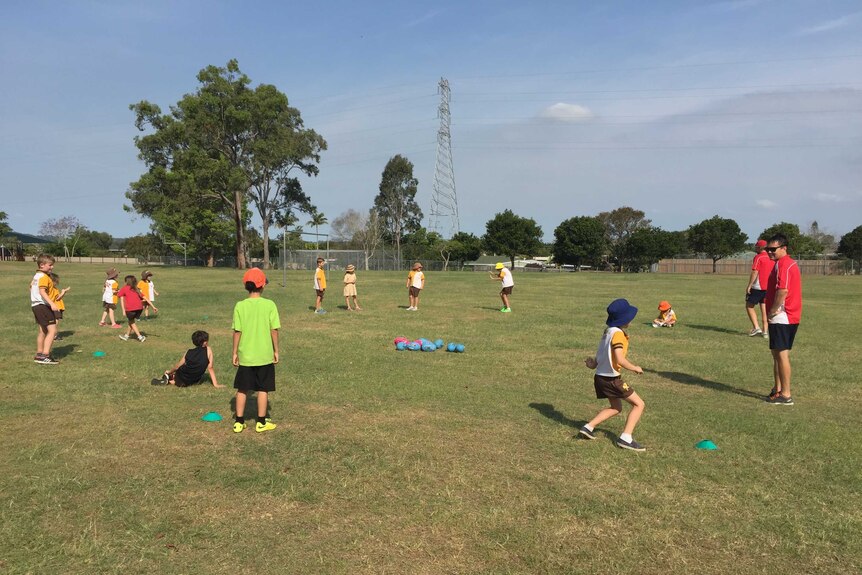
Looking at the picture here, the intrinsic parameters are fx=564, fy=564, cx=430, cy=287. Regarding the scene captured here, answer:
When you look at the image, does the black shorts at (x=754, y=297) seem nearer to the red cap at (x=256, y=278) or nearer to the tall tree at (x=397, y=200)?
the red cap at (x=256, y=278)

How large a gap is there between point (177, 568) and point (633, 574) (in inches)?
109

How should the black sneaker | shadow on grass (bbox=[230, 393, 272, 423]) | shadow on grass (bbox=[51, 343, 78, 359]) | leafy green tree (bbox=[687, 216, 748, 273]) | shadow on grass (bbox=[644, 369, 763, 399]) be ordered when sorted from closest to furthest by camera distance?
1. the black sneaker
2. shadow on grass (bbox=[230, 393, 272, 423])
3. shadow on grass (bbox=[644, 369, 763, 399])
4. shadow on grass (bbox=[51, 343, 78, 359])
5. leafy green tree (bbox=[687, 216, 748, 273])

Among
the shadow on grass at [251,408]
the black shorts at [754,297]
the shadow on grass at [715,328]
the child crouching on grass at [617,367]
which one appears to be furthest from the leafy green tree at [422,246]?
the child crouching on grass at [617,367]

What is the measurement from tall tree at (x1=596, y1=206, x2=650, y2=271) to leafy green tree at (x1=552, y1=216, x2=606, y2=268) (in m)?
6.44

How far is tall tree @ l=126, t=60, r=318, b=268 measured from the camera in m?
50.0

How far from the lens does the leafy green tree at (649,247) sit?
80.0m

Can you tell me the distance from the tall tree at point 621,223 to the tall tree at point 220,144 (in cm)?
5601

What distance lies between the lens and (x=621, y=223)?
93.2 metres

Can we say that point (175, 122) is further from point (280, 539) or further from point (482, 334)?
point (280, 539)

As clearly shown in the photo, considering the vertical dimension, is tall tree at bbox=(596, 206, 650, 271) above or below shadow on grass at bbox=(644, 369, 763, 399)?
above

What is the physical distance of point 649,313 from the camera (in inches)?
712

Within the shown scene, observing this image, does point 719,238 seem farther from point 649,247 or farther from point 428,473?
point 428,473

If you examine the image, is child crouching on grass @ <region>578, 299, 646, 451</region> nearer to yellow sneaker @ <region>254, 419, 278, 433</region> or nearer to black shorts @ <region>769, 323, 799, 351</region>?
black shorts @ <region>769, 323, 799, 351</region>

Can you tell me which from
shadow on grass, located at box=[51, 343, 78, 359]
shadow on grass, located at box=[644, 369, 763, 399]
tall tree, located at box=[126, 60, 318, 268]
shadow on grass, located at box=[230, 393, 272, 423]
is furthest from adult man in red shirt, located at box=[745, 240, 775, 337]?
tall tree, located at box=[126, 60, 318, 268]
